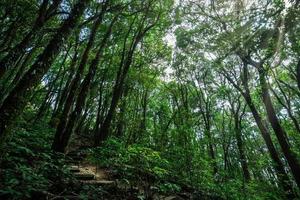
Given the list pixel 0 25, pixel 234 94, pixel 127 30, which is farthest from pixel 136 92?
pixel 0 25

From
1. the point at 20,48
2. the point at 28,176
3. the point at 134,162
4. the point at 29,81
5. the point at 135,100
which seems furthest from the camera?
the point at 135,100

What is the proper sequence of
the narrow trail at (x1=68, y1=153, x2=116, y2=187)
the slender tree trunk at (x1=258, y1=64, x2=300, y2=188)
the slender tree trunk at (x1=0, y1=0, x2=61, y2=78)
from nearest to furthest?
the narrow trail at (x1=68, y1=153, x2=116, y2=187) < the slender tree trunk at (x1=0, y1=0, x2=61, y2=78) < the slender tree trunk at (x1=258, y1=64, x2=300, y2=188)

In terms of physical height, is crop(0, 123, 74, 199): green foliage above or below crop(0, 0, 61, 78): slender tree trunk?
below

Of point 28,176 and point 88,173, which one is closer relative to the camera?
point 28,176

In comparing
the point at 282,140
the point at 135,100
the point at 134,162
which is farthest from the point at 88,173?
the point at 135,100

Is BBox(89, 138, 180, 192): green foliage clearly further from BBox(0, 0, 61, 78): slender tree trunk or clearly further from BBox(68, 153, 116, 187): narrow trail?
BBox(0, 0, 61, 78): slender tree trunk

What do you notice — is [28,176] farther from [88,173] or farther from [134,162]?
[88,173]

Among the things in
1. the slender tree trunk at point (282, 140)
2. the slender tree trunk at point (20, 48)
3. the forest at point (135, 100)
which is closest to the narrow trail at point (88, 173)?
the forest at point (135, 100)

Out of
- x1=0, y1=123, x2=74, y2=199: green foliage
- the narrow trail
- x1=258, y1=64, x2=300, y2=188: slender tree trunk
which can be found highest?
x1=258, y1=64, x2=300, y2=188: slender tree trunk

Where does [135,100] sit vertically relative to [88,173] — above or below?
above

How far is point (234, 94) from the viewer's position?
22.5 m

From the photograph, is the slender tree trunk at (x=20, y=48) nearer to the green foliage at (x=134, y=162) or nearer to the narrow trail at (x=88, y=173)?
the narrow trail at (x=88, y=173)

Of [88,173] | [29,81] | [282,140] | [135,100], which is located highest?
[135,100]

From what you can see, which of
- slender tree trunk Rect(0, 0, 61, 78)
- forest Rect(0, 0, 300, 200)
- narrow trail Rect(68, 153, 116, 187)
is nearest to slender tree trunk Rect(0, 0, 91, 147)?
forest Rect(0, 0, 300, 200)
